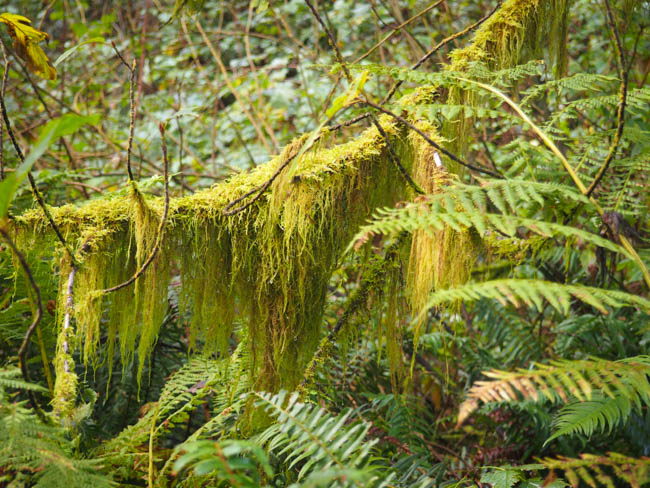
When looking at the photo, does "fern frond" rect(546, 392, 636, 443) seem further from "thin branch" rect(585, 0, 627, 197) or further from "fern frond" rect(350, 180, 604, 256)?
"thin branch" rect(585, 0, 627, 197)

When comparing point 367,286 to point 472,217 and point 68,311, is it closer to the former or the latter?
point 472,217

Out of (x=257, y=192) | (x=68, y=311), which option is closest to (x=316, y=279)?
(x=257, y=192)

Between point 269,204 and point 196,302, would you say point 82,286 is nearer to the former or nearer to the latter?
point 196,302

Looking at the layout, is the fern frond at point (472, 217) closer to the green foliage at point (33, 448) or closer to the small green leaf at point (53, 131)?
the small green leaf at point (53, 131)

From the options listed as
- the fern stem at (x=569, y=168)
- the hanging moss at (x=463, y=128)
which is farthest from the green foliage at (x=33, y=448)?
the fern stem at (x=569, y=168)

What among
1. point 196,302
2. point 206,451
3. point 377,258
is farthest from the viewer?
point 377,258

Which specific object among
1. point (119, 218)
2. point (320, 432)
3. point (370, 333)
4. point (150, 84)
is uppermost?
point (150, 84)

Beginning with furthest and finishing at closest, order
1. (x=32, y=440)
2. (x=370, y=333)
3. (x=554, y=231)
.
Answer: (x=370, y=333), (x=554, y=231), (x=32, y=440)

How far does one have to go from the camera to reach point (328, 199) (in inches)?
69.4

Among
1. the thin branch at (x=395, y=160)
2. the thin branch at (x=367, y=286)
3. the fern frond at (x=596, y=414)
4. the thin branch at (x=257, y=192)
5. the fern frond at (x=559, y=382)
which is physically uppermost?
the thin branch at (x=257, y=192)

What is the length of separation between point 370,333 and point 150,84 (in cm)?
534

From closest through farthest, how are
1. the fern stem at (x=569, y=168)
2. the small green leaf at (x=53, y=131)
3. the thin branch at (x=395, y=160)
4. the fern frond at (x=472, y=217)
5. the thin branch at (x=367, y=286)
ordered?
1. the small green leaf at (x=53, y=131)
2. the fern frond at (x=472, y=217)
3. the fern stem at (x=569, y=168)
4. the thin branch at (x=395, y=160)
5. the thin branch at (x=367, y=286)

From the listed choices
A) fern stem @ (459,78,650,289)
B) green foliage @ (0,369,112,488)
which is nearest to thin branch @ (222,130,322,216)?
fern stem @ (459,78,650,289)

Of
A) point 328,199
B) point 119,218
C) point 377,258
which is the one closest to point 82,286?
point 119,218
